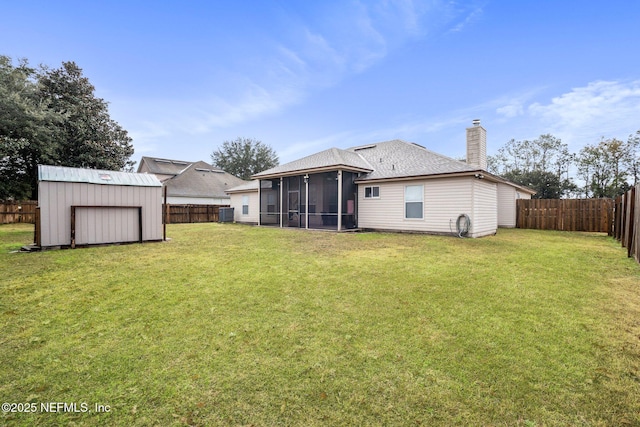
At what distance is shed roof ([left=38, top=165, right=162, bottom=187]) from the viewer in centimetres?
809

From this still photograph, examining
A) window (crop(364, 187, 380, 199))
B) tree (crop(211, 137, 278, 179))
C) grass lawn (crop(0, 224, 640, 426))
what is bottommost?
grass lawn (crop(0, 224, 640, 426))

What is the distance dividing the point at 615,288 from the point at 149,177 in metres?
12.4

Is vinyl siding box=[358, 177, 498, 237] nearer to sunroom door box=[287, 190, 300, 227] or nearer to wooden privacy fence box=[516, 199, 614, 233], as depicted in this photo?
sunroom door box=[287, 190, 300, 227]

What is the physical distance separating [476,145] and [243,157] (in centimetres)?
3733

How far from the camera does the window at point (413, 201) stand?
12.0 meters

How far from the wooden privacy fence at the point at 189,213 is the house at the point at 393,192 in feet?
21.9

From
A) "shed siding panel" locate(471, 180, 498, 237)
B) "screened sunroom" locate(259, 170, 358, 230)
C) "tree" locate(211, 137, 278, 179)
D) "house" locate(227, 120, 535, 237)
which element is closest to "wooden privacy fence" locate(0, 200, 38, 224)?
"screened sunroom" locate(259, 170, 358, 230)

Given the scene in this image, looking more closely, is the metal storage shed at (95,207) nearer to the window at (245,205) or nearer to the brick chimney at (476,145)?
the window at (245,205)

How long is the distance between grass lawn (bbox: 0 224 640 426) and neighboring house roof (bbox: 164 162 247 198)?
21497mm

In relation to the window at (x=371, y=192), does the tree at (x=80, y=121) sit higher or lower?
higher

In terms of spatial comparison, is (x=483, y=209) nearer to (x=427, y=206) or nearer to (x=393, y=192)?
(x=427, y=206)

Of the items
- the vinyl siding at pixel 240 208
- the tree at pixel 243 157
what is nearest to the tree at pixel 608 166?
the vinyl siding at pixel 240 208

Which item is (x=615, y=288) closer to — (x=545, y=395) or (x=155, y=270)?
(x=545, y=395)

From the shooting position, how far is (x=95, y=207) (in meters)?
8.66
